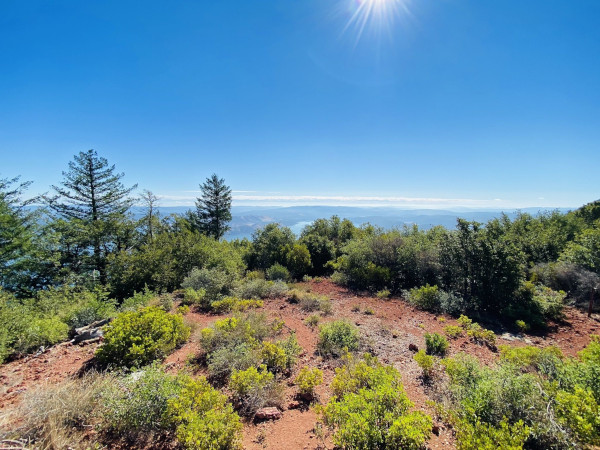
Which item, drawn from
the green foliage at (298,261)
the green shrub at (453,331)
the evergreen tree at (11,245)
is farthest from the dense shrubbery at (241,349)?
the evergreen tree at (11,245)

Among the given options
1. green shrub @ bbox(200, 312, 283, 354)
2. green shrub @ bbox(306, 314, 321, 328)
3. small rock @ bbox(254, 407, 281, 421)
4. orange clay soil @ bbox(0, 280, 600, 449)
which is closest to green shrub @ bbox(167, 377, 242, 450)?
orange clay soil @ bbox(0, 280, 600, 449)

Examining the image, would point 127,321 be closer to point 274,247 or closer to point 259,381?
point 259,381

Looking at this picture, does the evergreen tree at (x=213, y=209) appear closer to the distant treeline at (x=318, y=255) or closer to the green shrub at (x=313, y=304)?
the distant treeline at (x=318, y=255)

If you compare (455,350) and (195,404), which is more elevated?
(195,404)

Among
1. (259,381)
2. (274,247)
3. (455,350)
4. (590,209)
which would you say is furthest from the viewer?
(590,209)

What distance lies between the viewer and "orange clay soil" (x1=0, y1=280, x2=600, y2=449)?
9.38ft

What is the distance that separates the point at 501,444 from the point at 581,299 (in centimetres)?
1080

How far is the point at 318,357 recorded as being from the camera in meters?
4.70

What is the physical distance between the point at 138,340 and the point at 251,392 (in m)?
2.35

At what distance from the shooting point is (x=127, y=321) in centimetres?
423

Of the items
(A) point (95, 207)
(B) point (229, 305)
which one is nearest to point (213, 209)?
(A) point (95, 207)

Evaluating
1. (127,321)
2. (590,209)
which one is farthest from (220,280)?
(590,209)

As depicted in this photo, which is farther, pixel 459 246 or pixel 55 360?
pixel 459 246

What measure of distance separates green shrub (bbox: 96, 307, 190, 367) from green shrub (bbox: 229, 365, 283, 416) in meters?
1.80
